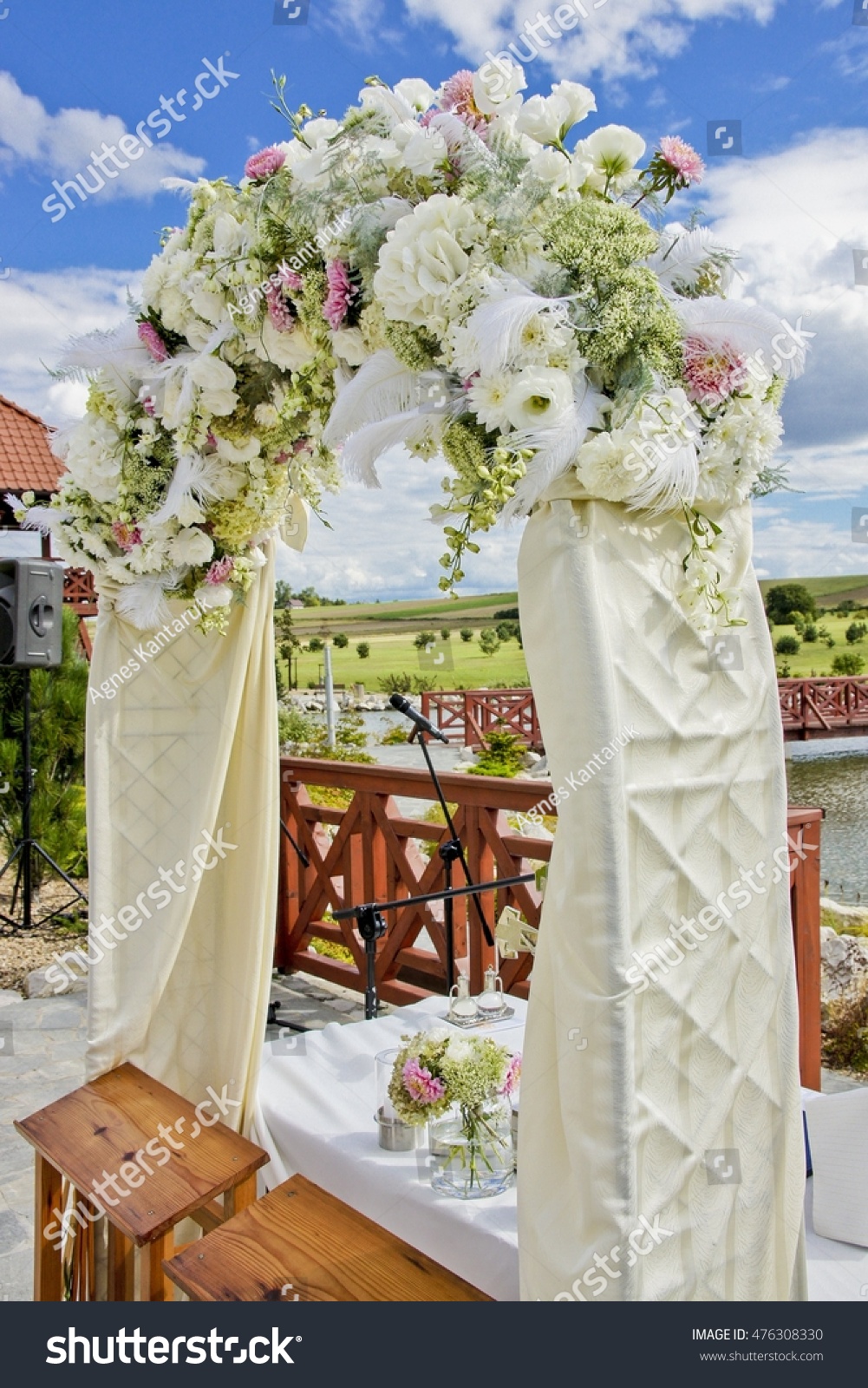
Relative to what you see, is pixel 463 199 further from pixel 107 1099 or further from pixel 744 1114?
pixel 107 1099

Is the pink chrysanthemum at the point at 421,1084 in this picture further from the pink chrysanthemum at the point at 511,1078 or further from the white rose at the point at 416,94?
the white rose at the point at 416,94

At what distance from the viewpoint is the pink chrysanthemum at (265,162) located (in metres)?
1.56

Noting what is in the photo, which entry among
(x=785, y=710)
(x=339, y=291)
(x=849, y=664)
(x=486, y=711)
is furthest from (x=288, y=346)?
(x=849, y=664)

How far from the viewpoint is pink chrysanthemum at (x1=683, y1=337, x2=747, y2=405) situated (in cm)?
125

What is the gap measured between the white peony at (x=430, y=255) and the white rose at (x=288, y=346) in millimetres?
340

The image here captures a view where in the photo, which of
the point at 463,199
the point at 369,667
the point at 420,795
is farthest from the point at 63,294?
the point at 463,199

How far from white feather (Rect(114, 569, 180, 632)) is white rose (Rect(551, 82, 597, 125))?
3.68 feet

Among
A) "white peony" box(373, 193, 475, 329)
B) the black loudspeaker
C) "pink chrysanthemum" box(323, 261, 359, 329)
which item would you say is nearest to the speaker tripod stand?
the black loudspeaker

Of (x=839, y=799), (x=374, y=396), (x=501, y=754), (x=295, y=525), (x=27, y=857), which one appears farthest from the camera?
(x=839, y=799)

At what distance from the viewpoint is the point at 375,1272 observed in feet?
4.96

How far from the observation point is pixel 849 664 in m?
25.3

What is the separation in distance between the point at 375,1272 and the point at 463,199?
156cm

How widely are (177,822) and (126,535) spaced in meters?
0.63

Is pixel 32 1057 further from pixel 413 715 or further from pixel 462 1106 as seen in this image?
pixel 462 1106
